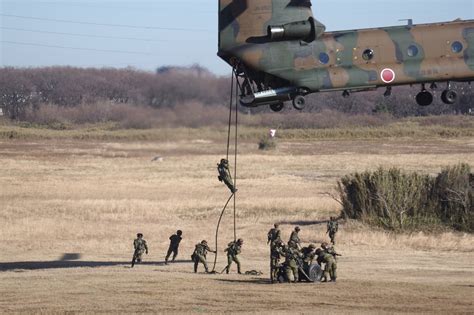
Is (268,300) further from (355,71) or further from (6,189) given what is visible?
(6,189)

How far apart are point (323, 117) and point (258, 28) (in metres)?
25.3

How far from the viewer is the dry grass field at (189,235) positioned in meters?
29.9

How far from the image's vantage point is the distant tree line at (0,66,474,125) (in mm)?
37938

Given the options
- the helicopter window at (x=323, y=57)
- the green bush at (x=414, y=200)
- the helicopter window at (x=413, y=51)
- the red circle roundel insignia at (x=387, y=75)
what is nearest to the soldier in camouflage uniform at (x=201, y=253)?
the helicopter window at (x=323, y=57)

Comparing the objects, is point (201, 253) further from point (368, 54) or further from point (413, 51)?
point (413, 51)

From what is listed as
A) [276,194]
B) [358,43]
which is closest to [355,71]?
[358,43]

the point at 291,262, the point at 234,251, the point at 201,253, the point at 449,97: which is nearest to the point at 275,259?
the point at 291,262

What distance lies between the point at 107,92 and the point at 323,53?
11.2 meters

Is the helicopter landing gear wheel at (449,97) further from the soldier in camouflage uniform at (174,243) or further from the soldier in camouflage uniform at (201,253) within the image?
the soldier in camouflage uniform at (174,243)

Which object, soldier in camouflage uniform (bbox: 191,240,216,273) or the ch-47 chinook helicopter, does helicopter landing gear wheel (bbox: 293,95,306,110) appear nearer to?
the ch-47 chinook helicopter

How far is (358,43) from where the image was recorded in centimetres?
3347

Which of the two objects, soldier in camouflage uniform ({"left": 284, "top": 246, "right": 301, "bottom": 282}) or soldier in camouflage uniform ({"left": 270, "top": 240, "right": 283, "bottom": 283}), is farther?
soldier in camouflage uniform ({"left": 270, "top": 240, "right": 283, "bottom": 283})

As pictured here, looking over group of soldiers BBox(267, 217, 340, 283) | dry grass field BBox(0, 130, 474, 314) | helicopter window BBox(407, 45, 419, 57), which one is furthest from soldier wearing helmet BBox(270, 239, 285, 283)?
helicopter window BBox(407, 45, 419, 57)

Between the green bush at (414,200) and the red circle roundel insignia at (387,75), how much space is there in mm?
16323
